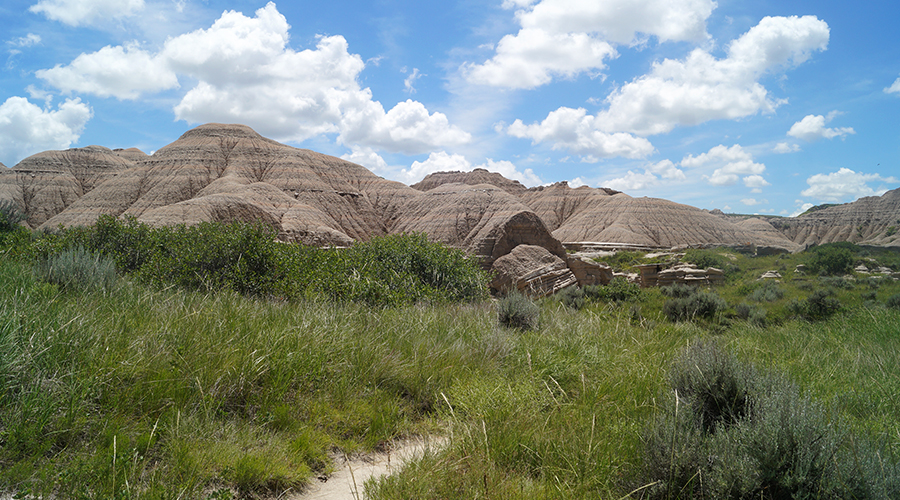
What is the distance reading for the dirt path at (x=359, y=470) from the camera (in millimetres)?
3287

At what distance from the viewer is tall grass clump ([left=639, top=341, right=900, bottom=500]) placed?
256 cm

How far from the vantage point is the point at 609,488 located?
317 cm

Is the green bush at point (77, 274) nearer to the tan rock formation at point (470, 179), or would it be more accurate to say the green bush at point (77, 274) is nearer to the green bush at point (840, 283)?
the green bush at point (840, 283)

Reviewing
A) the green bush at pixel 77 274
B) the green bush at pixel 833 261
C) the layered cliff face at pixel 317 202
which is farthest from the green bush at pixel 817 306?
the layered cliff face at pixel 317 202

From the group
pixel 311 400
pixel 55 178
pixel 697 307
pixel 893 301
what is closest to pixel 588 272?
pixel 697 307

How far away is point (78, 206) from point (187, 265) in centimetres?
7319

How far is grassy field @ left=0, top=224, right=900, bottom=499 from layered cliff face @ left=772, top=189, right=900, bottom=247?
5578cm

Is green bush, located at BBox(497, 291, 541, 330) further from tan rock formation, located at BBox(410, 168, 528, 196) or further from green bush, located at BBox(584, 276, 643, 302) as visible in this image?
tan rock formation, located at BBox(410, 168, 528, 196)

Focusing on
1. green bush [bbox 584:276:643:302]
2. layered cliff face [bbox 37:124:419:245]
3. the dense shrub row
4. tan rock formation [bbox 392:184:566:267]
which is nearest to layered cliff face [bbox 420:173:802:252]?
tan rock formation [bbox 392:184:566:267]

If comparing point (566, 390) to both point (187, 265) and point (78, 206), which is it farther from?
point (78, 206)

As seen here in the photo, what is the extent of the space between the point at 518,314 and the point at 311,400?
15.9 feet

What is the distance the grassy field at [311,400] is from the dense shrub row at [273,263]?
3.07m

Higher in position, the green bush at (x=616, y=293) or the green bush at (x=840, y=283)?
the green bush at (x=840, y=283)

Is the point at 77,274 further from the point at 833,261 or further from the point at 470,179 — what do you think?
the point at 470,179
